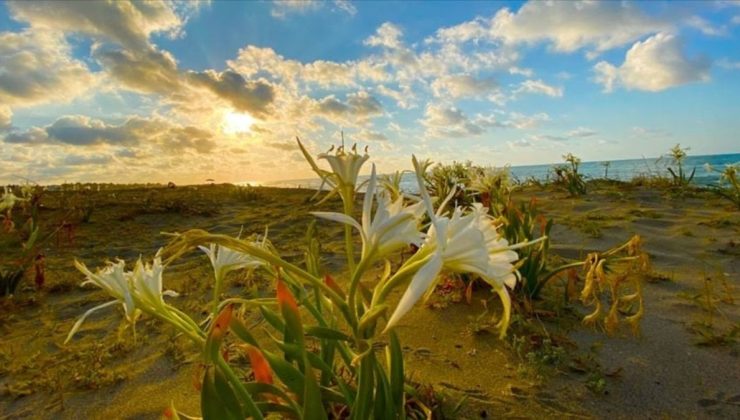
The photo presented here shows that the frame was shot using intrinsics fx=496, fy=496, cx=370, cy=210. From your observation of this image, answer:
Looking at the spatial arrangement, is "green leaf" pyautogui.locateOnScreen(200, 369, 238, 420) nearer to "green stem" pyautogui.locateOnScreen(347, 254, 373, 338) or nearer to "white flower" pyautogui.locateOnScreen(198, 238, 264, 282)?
"green stem" pyautogui.locateOnScreen(347, 254, 373, 338)

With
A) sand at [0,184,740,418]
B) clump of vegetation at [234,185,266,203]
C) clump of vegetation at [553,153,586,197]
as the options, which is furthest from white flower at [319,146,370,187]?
clump of vegetation at [234,185,266,203]

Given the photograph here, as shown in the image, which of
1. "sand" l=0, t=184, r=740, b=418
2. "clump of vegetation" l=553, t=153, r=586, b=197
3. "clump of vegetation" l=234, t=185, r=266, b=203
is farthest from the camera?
"clump of vegetation" l=234, t=185, r=266, b=203

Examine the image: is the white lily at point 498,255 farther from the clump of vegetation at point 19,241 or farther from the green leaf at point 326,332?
the clump of vegetation at point 19,241

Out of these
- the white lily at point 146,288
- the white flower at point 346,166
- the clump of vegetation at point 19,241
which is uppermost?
the white flower at point 346,166

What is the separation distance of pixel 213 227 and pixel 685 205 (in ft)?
20.4

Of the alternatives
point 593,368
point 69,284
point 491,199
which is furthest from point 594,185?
point 69,284

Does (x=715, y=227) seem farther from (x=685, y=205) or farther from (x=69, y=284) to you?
(x=69, y=284)

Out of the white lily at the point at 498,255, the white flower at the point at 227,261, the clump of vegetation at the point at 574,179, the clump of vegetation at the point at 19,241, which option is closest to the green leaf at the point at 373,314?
the white lily at the point at 498,255

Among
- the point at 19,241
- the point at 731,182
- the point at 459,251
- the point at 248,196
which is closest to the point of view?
the point at 459,251

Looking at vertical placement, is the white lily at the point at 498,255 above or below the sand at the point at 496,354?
above

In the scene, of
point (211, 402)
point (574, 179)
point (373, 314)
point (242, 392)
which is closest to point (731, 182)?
point (574, 179)

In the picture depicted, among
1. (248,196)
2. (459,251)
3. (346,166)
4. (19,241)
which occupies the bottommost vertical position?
(19,241)

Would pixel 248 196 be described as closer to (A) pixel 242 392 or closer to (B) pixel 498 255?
(A) pixel 242 392

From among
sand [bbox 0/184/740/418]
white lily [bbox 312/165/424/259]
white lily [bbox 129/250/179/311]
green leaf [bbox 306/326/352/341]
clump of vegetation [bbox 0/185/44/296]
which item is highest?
white lily [bbox 312/165/424/259]
